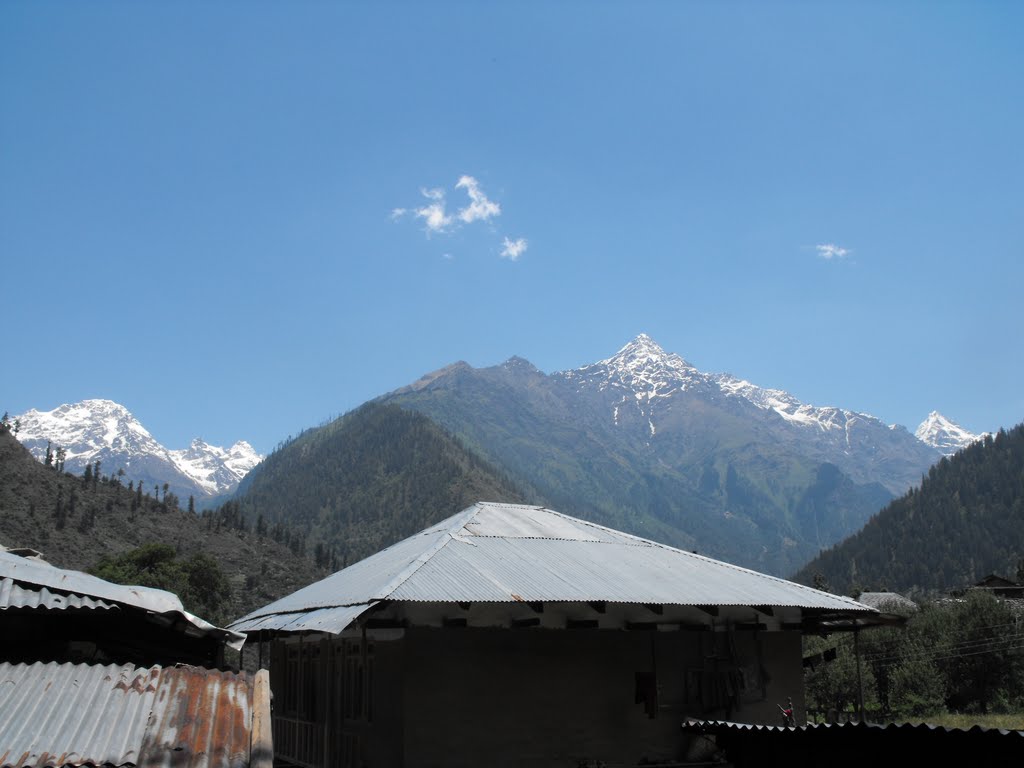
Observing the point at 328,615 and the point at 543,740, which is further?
the point at 543,740

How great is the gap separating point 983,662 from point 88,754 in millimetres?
53293

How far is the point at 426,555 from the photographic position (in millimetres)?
12695

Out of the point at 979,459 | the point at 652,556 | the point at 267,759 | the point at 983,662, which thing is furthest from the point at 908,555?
the point at 267,759

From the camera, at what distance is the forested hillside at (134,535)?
66.9m

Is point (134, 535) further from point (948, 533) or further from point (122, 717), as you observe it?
point (948, 533)

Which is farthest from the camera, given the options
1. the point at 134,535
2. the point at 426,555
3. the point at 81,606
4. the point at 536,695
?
the point at 134,535

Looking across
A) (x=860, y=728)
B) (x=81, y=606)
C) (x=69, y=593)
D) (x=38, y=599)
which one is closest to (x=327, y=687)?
(x=69, y=593)

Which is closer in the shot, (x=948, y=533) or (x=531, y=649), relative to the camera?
(x=531, y=649)

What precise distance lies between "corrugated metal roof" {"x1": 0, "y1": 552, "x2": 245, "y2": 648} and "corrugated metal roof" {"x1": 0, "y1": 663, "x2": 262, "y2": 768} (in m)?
1.17

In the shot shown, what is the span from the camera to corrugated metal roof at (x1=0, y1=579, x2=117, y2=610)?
24.0 feet

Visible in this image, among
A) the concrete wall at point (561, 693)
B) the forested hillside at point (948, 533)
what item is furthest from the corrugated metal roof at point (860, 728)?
the forested hillside at point (948, 533)

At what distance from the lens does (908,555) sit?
14300cm

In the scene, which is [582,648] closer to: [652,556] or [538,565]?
[538,565]

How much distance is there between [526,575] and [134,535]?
8098 cm
